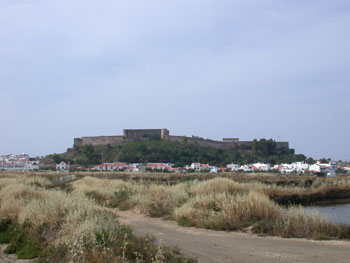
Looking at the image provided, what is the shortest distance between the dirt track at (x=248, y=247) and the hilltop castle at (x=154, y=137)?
106 meters

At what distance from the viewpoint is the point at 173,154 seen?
103438 millimetres

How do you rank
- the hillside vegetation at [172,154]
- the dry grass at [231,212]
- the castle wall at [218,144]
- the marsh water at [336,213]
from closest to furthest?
the dry grass at [231,212], the marsh water at [336,213], the hillside vegetation at [172,154], the castle wall at [218,144]

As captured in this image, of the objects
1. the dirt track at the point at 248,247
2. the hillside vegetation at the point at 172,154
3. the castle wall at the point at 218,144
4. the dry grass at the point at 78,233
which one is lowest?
the dirt track at the point at 248,247

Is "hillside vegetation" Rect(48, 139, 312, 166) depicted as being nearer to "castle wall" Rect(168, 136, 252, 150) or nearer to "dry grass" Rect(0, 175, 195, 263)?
"castle wall" Rect(168, 136, 252, 150)

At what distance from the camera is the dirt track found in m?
6.94

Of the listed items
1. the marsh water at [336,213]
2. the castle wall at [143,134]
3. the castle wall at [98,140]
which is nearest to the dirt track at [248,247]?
the marsh water at [336,213]

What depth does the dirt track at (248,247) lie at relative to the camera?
6.94 metres

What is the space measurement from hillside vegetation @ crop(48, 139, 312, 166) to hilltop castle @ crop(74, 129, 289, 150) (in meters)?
3.02

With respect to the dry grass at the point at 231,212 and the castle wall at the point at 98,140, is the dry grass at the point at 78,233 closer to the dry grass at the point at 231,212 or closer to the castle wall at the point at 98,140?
the dry grass at the point at 231,212

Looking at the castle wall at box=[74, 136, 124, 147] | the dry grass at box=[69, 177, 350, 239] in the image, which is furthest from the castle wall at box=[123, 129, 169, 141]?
the dry grass at box=[69, 177, 350, 239]

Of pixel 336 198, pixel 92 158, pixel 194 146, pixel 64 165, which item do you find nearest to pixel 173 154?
pixel 194 146

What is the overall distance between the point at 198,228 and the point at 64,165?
8620cm

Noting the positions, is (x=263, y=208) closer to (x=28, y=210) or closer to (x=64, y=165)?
(x=28, y=210)

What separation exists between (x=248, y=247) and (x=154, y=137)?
11211 centimetres
